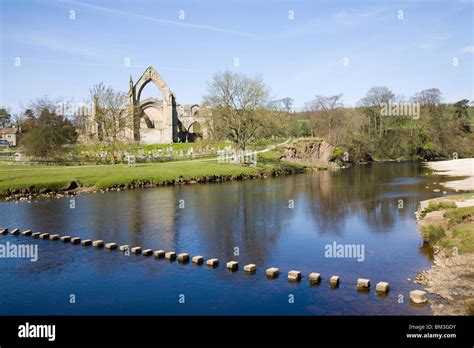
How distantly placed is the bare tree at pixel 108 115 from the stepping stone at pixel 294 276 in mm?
52301

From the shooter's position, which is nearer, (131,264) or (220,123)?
(131,264)

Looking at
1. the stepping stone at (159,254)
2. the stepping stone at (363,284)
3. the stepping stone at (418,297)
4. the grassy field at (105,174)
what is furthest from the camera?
the grassy field at (105,174)

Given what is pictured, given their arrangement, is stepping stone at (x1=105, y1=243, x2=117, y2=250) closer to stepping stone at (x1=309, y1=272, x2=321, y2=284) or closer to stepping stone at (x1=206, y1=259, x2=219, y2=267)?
stepping stone at (x1=206, y1=259, x2=219, y2=267)

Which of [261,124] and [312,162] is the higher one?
[261,124]

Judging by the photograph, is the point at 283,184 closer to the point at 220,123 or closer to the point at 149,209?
the point at 220,123

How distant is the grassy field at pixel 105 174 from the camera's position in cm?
4675

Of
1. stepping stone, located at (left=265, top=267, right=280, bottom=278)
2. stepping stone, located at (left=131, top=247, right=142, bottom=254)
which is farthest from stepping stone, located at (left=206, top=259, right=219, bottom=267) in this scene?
stepping stone, located at (left=131, top=247, right=142, bottom=254)

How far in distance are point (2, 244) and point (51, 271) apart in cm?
740

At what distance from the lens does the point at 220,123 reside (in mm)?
69438

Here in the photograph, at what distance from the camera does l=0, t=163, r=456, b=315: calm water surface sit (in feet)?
56.6

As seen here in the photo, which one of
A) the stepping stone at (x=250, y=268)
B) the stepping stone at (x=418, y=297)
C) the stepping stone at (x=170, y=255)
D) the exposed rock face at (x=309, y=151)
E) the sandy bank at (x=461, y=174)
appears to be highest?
the exposed rock face at (x=309, y=151)

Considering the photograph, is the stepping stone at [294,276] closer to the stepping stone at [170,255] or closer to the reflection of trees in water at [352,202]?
the stepping stone at [170,255]

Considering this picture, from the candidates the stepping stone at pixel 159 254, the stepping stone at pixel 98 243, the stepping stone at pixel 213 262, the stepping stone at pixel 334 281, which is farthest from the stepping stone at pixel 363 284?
the stepping stone at pixel 98 243

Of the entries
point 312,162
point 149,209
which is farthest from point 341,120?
point 149,209
